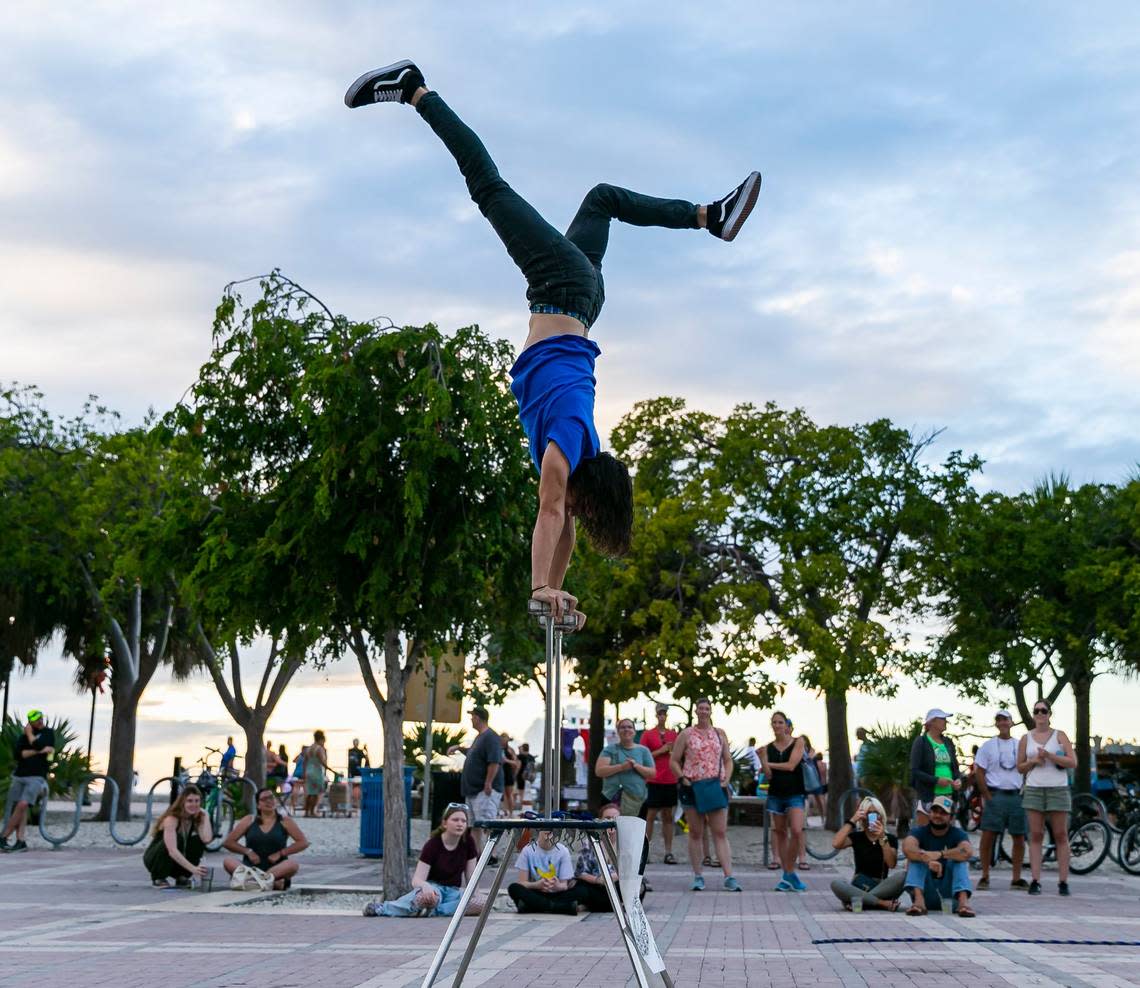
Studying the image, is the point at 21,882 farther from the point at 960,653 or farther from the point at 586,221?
the point at 960,653

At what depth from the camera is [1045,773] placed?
1505 centimetres

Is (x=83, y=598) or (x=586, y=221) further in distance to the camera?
(x=83, y=598)

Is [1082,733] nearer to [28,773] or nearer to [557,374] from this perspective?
[28,773]

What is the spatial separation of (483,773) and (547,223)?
37.3ft

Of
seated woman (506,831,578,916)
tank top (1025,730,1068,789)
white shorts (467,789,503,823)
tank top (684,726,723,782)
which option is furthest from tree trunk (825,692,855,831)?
seated woman (506,831,578,916)

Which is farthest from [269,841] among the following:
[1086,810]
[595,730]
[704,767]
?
[595,730]

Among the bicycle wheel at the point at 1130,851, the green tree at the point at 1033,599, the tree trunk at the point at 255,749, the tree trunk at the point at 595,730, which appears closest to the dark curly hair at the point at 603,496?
the bicycle wheel at the point at 1130,851

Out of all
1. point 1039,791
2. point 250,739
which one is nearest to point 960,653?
point 250,739

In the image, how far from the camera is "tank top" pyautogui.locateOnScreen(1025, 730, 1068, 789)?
1504 centimetres

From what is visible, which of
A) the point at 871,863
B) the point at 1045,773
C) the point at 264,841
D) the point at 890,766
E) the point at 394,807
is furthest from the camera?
the point at 890,766

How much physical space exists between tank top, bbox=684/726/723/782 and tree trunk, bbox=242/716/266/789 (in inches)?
477

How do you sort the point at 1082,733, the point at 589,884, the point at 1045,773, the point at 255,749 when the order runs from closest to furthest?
the point at 589,884 → the point at 1045,773 → the point at 255,749 → the point at 1082,733

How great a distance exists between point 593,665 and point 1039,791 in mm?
15618

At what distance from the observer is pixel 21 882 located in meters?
16.5
